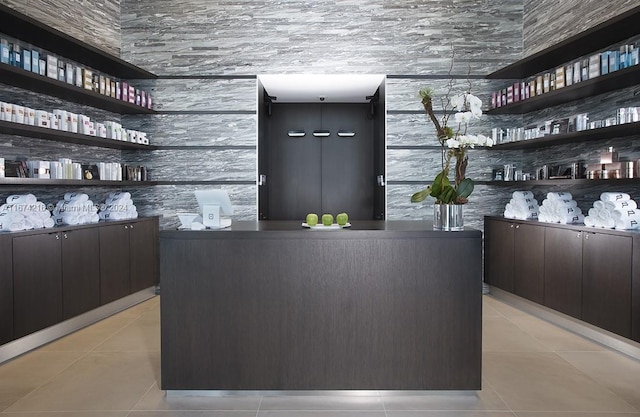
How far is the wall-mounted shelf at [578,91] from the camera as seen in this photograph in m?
3.80

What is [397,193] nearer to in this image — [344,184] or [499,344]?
[344,184]

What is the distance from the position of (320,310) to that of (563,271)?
8.84 ft

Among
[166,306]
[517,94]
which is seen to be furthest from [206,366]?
[517,94]

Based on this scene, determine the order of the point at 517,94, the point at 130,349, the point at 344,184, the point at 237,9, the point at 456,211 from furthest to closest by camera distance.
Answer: the point at 344,184, the point at 237,9, the point at 517,94, the point at 130,349, the point at 456,211

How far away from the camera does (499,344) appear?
3.86 metres

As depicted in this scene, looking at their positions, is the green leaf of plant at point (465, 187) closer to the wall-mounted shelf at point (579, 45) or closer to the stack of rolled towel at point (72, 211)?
the wall-mounted shelf at point (579, 45)

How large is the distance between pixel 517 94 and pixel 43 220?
503 centimetres

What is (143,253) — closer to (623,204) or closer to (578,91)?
(623,204)

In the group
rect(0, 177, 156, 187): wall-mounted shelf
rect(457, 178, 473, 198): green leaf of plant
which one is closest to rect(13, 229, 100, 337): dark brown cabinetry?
rect(0, 177, 156, 187): wall-mounted shelf

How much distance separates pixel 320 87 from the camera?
6266mm

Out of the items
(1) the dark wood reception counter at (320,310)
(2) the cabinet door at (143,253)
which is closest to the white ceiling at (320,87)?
(2) the cabinet door at (143,253)

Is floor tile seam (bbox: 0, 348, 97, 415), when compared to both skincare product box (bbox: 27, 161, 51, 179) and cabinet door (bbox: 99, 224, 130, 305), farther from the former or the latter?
skincare product box (bbox: 27, 161, 51, 179)

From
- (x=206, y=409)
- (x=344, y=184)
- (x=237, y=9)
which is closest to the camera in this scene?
(x=206, y=409)

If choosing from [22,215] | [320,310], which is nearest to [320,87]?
[22,215]
